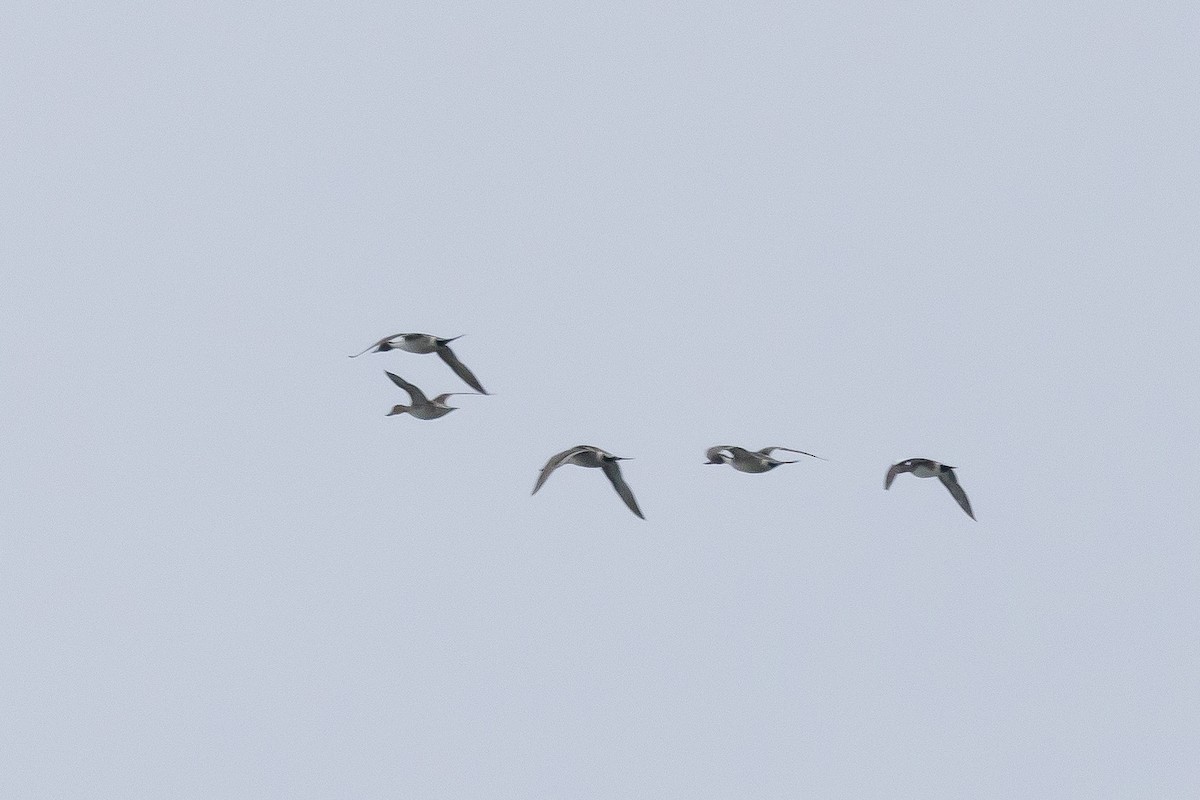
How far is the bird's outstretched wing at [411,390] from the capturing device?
1607 inches

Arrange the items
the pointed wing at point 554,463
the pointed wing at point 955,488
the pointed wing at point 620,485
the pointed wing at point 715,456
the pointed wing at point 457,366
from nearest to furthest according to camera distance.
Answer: the pointed wing at point 554,463 < the pointed wing at point 620,485 < the pointed wing at point 715,456 < the pointed wing at point 457,366 < the pointed wing at point 955,488

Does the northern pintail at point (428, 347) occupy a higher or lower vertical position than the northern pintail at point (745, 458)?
higher

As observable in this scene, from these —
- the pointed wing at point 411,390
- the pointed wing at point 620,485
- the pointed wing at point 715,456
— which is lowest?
the pointed wing at point 620,485

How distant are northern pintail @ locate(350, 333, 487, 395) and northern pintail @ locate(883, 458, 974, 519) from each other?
9094 millimetres

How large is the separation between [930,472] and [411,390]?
38.0 feet

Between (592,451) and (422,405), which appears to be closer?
(592,451)

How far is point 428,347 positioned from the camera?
41156 mm

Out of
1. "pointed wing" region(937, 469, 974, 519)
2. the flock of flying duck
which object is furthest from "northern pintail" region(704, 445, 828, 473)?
"pointed wing" region(937, 469, 974, 519)

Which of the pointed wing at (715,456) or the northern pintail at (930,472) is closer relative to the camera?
the pointed wing at (715,456)

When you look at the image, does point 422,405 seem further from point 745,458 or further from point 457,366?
point 745,458

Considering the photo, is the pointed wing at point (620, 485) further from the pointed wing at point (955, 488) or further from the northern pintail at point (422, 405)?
Answer: the pointed wing at point (955, 488)

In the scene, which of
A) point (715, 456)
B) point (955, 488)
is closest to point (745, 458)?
point (715, 456)

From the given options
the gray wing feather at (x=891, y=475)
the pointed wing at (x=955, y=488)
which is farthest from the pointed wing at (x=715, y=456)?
the pointed wing at (x=955, y=488)

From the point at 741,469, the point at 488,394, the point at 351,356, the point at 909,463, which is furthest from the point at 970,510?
the point at 351,356
